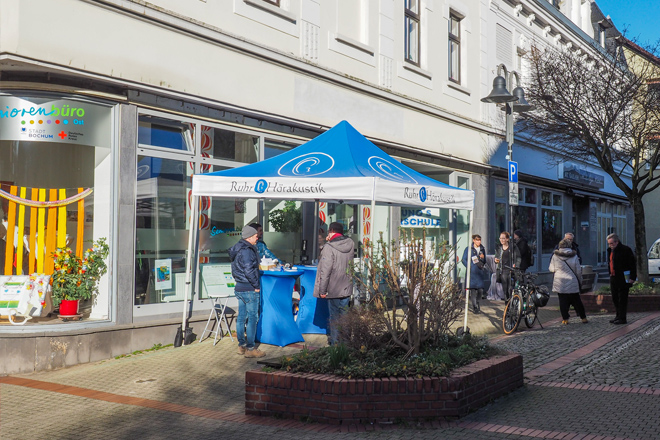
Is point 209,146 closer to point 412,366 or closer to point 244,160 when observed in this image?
point 244,160

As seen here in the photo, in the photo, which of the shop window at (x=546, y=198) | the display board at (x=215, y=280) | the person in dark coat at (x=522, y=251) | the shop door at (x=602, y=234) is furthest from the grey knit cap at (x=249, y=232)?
the shop door at (x=602, y=234)

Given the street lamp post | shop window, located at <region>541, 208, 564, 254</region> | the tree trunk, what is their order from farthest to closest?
shop window, located at <region>541, 208, 564, 254</region> < the tree trunk < the street lamp post

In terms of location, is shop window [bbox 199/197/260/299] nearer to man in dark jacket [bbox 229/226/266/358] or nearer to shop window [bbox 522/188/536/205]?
man in dark jacket [bbox 229/226/266/358]

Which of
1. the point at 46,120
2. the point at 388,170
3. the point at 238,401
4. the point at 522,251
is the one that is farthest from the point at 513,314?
the point at 46,120

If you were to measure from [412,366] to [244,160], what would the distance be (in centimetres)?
646

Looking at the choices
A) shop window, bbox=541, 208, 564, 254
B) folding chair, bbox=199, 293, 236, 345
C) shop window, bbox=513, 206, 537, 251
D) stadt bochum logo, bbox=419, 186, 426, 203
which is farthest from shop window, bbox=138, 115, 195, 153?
shop window, bbox=541, 208, 564, 254

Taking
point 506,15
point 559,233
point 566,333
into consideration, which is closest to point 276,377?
point 566,333

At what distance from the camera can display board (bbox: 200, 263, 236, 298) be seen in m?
11.3

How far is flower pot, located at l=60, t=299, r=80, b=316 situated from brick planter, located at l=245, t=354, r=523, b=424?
13.2 ft

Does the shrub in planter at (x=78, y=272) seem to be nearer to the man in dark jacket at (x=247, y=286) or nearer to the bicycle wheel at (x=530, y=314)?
the man in dark jacket at (x=247, y=286)

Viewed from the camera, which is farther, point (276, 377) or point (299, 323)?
point (299, 323)

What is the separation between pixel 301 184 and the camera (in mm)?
9336

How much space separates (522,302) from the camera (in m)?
11.9

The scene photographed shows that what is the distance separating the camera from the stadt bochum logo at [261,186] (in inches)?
376
